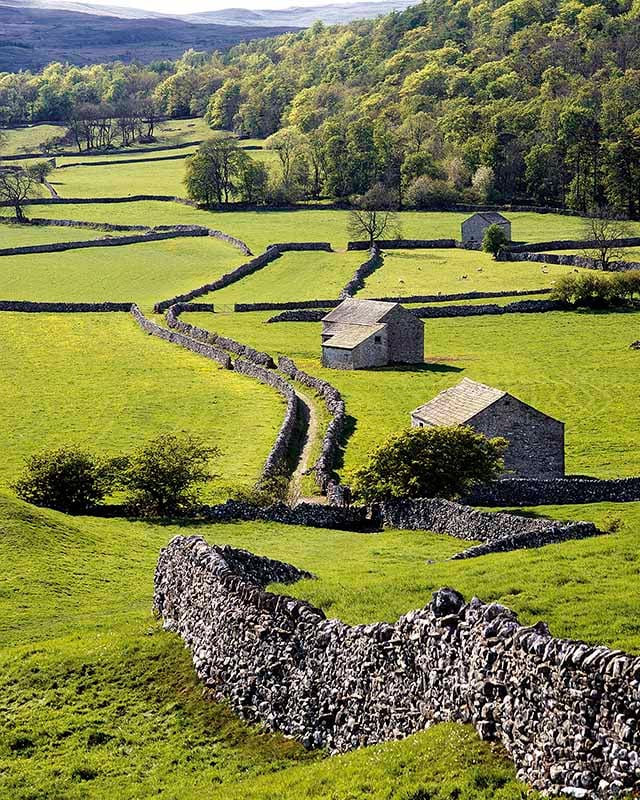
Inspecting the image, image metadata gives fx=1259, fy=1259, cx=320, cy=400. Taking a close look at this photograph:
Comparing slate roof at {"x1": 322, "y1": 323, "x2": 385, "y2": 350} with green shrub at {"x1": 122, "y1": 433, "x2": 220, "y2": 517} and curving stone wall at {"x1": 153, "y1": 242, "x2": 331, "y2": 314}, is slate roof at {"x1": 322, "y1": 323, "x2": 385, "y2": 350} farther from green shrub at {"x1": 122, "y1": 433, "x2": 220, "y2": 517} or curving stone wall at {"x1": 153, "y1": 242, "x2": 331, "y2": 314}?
green shrub at {"x1": 122, "y1": 433, "x2": 220, "y2": 517}

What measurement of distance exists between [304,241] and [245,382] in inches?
2823

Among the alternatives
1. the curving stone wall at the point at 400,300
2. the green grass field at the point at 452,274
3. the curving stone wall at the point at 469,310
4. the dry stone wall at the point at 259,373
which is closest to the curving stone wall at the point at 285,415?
the dry stone wall at the point at 259,373

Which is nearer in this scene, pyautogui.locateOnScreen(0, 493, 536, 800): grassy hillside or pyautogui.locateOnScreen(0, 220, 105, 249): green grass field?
pyautogui.locateOnScreen(0, 493, 536, 800): grassy hillside

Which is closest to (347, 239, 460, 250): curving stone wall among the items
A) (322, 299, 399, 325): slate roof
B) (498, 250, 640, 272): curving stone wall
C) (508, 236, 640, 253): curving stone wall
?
(508, 236, 640, 253): curving stone wall

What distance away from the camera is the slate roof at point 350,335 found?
82.4 m

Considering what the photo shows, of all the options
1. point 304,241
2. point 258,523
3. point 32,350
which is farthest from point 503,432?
point 304,241

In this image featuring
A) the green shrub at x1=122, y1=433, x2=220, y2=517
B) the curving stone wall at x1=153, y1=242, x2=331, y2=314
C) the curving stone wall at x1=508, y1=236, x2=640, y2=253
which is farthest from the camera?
the curving stone wall at x1=508, y1=236, x2=640, y2=253

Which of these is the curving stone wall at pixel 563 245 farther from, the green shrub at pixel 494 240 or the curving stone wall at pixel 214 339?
the curving stone wall at pixel 214 339

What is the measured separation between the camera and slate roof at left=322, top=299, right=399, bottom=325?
84875mm

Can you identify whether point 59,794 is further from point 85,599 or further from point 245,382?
point 245,382

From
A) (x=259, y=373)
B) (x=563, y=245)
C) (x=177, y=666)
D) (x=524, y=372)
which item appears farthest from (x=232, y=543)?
(x=563, y=245)

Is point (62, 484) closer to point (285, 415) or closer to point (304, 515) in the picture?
point (304, 515)

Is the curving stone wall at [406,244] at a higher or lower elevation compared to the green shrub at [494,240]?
lower

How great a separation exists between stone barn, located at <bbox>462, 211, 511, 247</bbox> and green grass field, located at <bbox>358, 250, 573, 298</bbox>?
157 inches
